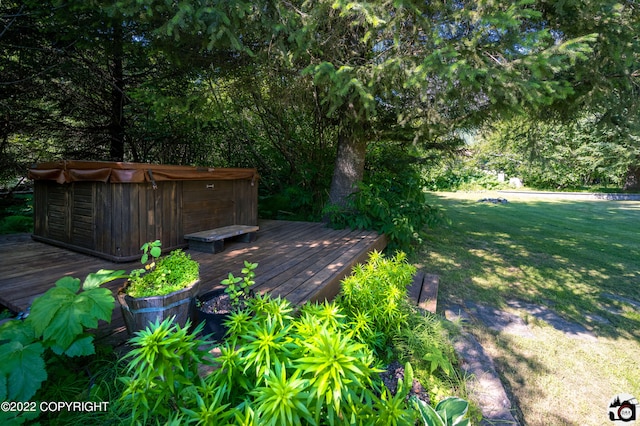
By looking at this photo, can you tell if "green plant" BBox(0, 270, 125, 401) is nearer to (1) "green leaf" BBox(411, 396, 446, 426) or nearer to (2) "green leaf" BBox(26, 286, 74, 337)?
(2) "green leaf" BBox(26, 286, 74, 337)

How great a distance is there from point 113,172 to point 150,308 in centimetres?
217

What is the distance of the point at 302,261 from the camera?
365 centimetres

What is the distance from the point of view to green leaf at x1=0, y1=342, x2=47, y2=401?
122cm

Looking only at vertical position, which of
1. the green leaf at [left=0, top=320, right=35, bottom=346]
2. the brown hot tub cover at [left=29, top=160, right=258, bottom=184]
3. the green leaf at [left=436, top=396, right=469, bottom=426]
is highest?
the brown hot tub cover at [left=29, top=160, right=258, bottom=184]

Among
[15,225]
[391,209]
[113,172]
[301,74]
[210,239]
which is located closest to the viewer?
[113,172]

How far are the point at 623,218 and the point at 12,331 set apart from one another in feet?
44.8

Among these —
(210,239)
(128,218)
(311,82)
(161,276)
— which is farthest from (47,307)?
(311,82)

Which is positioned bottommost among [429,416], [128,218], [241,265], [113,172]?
[429,416]

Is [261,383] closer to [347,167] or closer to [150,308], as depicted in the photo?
[150,308]

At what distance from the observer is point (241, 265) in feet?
11.4

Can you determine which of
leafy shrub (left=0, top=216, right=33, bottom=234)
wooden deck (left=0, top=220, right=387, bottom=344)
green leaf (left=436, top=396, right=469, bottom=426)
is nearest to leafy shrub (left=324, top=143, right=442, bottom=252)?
wooden deck (left=0, top=220, right=387, bottom=344)

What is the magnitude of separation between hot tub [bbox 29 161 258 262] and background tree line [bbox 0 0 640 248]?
149 centimetres

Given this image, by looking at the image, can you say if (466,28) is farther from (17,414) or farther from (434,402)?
(17,414)

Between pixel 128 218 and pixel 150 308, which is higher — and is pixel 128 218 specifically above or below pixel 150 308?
above
